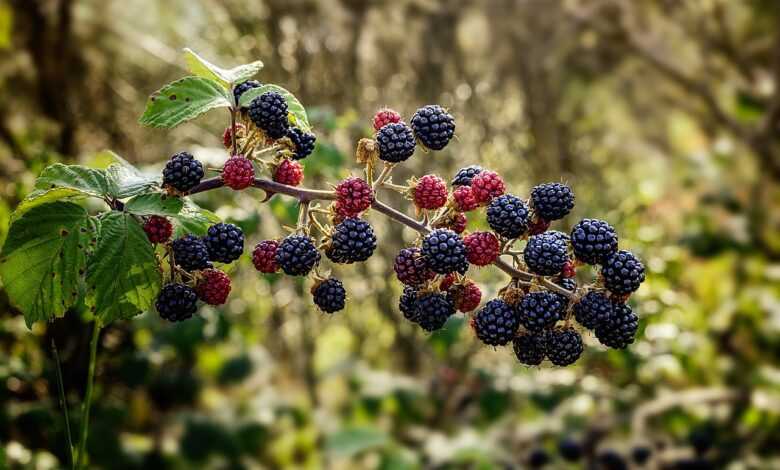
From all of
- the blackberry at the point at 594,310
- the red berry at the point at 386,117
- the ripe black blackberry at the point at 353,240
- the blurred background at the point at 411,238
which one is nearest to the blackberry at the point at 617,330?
the blackberry at the point at 594,310

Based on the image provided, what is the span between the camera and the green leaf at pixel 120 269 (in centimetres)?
96

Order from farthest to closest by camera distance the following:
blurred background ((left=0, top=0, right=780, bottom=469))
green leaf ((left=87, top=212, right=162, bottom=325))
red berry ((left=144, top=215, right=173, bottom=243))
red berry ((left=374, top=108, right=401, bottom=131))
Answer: blurred background ((left=0, top=0, right=780, bottom=469))
red berry ((left=374, top=108, right=401, bottom=131))
red berry ((left=144, top=215, right=173, bottom=243))
green leaf ((left=87, top=212, right=162, bottom=325))

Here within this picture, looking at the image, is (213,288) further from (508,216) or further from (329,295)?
(508,216)

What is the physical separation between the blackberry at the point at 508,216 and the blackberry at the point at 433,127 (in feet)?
0.50

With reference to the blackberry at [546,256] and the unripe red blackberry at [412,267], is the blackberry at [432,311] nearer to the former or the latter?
the unripe red blackberry at [412,267]

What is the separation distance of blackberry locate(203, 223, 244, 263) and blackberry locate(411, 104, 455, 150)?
0.34 meters

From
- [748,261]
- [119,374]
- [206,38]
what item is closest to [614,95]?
[748,261]

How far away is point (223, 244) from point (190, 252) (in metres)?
0.05

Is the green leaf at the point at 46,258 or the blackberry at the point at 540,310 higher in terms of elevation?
the blackberry at the point at 540,310

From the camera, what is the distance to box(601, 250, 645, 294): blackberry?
1006mm

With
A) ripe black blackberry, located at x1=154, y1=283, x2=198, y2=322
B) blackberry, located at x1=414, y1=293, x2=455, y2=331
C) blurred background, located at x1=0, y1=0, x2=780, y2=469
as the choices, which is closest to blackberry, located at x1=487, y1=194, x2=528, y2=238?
blackberry, located at x1=414, y1=293, x2=455, y2=331

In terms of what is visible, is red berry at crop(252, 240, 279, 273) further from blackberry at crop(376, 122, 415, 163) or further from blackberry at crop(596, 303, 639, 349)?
blackberry at crop(596, 303, 639, 349)

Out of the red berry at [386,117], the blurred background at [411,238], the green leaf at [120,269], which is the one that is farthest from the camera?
the blurred background at [411,238]

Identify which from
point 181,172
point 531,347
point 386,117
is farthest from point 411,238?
point 181,172
